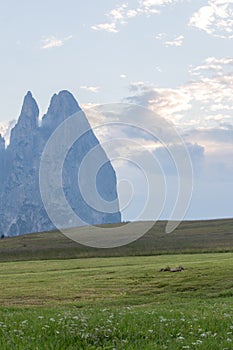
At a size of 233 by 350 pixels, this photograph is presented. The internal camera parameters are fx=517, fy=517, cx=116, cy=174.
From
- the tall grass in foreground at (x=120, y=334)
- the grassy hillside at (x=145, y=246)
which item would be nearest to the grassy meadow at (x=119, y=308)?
the tall grass in foreground at (x=120, y=334)

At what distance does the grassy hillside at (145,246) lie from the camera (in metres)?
103

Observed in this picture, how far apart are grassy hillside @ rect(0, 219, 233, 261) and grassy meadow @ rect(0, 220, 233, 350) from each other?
1.48m

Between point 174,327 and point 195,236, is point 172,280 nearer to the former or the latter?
point 174,327

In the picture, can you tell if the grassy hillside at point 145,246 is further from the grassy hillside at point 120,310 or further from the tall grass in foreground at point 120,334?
the tall grass in foreground at point 120,334

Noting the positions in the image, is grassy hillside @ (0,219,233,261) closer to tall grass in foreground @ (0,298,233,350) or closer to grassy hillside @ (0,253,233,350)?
grassy hillside @ (0,253,233,350)

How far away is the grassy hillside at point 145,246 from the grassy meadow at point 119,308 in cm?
148

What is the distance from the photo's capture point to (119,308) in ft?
80.0

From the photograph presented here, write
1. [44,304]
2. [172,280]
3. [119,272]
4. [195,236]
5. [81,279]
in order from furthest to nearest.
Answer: [195,236] < [119,272] < [81,279] < [172,280] < [44,304]

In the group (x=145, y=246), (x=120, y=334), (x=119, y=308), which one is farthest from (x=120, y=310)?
(x=145, y=246)

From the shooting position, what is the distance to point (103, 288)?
45.3 meters

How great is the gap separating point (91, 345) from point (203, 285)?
3275cm

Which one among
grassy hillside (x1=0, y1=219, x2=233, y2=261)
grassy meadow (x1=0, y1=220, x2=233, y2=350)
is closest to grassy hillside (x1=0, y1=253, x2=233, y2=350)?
grassy meadow (x1=0, y1=220, x2=233, y2=350)

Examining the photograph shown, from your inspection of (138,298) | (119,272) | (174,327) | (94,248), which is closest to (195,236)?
(94,248)

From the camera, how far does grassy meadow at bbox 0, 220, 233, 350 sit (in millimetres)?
12625
